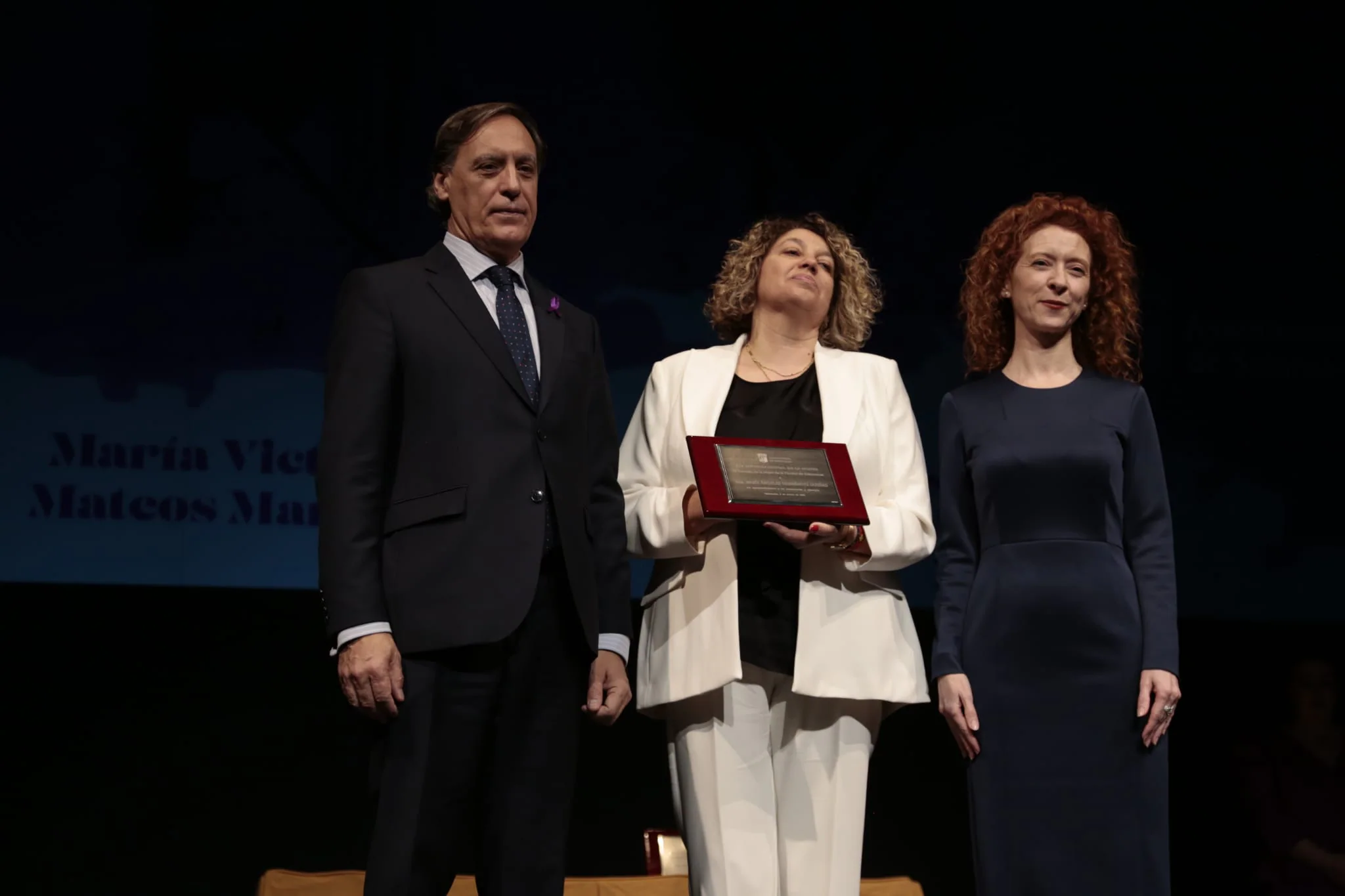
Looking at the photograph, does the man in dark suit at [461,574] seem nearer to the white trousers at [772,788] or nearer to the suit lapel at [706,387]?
the white trousers at [772,788]

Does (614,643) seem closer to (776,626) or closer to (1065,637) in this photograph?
(776,626)

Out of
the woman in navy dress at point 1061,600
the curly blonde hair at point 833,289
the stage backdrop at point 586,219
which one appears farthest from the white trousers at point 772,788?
the stage backdrop at point 586,219

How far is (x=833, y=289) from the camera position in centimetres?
291

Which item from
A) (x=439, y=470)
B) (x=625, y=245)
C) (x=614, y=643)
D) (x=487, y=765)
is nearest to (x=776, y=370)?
(x=614, y=643)

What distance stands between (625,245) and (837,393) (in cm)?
156

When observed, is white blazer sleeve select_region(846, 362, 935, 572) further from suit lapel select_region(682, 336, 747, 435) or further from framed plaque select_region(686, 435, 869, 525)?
suit lapel select_region(682, 336, 747, 435)

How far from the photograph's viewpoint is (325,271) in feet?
12.9

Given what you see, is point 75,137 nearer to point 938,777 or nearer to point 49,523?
point 49,523

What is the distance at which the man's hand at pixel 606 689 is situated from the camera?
7.29ft

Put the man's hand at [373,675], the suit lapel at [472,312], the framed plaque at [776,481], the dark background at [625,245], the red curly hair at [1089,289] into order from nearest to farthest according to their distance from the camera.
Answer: the man's hand at [373,675] < the suit lapel at [472,312] < the framed plaque at [776,481] < the red curly hair at [1089,289] < the dark background at [625,245]

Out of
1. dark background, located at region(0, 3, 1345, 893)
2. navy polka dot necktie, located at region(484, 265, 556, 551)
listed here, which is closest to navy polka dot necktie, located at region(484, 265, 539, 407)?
navy polka dot necktie, located at region(484, 265, 556, 551)

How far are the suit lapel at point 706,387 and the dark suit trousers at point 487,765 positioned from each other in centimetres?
57

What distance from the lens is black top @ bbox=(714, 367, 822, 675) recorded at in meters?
2.49

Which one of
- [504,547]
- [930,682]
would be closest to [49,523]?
[504,547]
